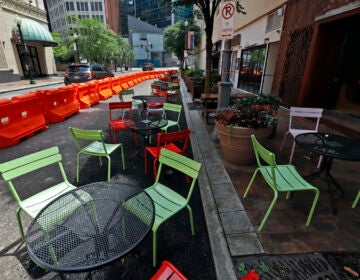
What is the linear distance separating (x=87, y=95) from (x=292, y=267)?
34.3 ft

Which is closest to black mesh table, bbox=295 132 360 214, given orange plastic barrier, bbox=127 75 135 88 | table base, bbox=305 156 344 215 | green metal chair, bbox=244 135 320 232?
table base, bbox=305 156 344 215

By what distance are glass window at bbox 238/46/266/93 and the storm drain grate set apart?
10902 millimetres

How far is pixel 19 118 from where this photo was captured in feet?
18.0

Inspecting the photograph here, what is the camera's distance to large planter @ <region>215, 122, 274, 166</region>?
11.9 feet

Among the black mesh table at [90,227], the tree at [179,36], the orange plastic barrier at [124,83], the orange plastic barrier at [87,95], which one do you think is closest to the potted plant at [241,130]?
the black mesh table at [90,227]

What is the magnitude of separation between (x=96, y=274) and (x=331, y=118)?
24.3 ft

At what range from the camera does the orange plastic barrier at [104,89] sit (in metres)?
11.2

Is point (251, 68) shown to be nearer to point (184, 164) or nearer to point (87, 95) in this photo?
point (87, 95)

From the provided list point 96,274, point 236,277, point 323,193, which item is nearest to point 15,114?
point 96,274

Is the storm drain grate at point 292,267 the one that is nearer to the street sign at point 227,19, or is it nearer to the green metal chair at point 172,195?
the green metal chair at point 172,195

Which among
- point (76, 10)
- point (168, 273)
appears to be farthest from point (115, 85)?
point (76, 10)

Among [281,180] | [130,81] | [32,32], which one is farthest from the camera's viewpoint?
[32,32]

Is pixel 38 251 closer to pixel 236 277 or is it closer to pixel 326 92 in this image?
pixel 236 277

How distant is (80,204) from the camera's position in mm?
2029
